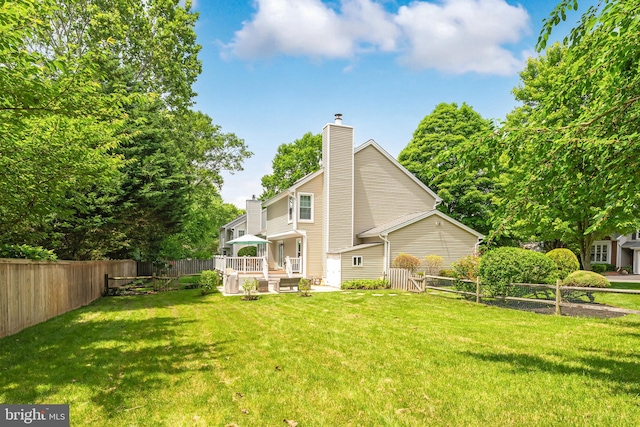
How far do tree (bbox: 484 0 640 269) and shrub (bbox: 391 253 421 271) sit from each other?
15.3m

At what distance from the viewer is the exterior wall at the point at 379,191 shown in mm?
25391

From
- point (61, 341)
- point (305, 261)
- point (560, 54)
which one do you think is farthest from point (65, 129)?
point (560, 54)

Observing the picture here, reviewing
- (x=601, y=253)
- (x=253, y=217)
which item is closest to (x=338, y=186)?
(x=253, y=217)

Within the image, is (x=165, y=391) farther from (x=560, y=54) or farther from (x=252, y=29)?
(x=560, y=54)

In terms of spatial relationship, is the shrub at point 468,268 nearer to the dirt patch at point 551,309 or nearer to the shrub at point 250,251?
the dirt patch at point 551,309

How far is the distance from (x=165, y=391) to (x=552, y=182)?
6571mm

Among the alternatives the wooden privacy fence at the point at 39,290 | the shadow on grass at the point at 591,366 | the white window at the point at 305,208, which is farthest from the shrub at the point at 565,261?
the wooden privacy fence at the point at 39,290

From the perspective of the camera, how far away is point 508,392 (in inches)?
202

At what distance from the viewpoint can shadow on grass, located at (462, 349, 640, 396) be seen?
5.46m

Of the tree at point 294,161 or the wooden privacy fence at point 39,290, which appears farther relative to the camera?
the tree at point 294,161

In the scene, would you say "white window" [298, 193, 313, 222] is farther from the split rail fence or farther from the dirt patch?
the dirt patch

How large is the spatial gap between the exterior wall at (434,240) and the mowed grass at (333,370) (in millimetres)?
11105

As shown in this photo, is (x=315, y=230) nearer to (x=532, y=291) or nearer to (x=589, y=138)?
(x=532, y=291)

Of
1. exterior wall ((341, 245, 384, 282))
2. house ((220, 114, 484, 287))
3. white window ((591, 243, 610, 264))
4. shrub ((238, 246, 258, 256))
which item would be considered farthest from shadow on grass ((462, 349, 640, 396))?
white window ((591, 243, 610, 264))
